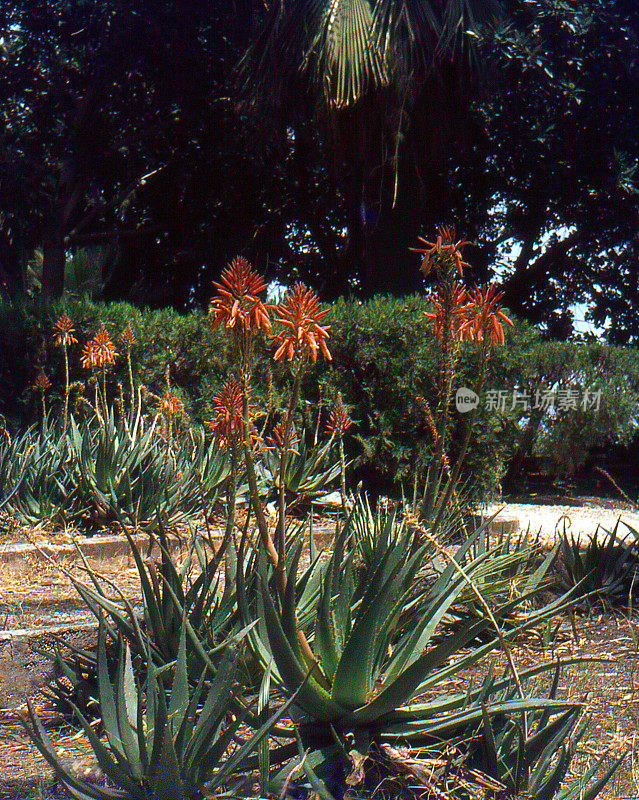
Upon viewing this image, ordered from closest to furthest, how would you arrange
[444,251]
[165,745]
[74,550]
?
1. [165,745]
2. [444,251]
3. [74,550]

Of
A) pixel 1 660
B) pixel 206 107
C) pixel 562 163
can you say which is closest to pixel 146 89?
pixel 206 107

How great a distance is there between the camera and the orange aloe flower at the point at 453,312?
10.5 ft

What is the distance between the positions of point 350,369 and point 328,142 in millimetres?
4278

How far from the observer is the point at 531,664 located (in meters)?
3.36

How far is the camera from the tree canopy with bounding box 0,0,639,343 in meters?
9.35

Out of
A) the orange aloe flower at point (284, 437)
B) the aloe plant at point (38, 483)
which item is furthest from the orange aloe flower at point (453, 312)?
the aloe plant at point (38, 483)

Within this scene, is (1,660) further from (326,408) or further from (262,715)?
(326,408)

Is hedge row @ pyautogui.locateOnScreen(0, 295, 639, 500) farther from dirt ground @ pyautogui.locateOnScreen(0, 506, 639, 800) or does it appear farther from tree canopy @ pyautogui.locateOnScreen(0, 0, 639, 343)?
tree canopy @ pyautogui.locateOnScreen(0, 0, 639, 343)

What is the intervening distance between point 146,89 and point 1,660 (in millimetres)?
11807

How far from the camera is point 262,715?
2162 millimetres

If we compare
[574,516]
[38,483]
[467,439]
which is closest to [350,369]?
[38,483]

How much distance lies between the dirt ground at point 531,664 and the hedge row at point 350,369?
2.24 m

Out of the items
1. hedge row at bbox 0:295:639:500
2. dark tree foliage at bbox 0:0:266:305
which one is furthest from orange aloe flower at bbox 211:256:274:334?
dark tree foliage at bbox 0:0:266:305

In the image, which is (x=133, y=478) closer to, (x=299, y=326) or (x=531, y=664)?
(x=531, y=664)
